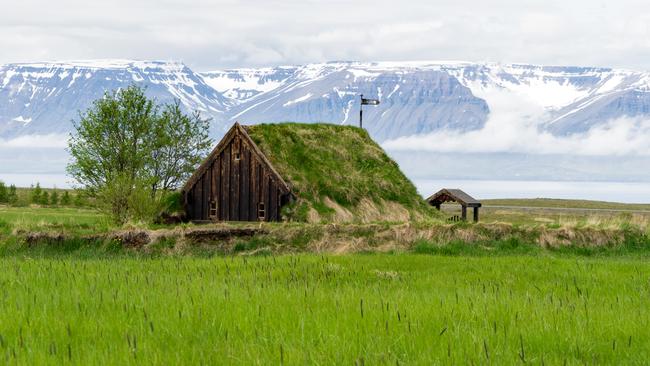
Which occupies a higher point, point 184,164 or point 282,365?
point 184,164

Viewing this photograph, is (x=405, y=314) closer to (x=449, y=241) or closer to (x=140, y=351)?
(x=140, y=351)

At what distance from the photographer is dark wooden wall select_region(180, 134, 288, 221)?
4081 cm

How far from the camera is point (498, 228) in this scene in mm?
32938

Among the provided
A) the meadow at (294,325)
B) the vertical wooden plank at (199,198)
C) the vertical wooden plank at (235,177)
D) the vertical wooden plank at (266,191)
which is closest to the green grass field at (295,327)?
the meadow at (294,325)

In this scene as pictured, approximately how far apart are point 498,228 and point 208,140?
1701 inches

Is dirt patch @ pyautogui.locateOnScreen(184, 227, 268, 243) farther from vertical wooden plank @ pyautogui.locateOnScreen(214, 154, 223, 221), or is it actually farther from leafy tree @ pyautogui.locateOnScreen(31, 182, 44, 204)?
leafy tree @ pyautogui.locateOnScreen(31, 182, 44, 204)

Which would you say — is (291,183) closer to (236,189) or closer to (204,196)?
(236,189)

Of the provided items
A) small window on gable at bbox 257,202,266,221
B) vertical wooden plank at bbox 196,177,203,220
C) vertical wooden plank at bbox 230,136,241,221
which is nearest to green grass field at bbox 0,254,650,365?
small window on gable at bbox 257,202,266,221

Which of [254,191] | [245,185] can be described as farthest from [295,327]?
[245,185]

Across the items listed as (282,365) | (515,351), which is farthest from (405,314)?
(282,365)

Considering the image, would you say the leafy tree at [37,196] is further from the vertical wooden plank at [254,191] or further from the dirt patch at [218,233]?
the dirt patch at [218,233]

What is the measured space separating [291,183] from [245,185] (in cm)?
274

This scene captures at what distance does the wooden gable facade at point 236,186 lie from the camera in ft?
134

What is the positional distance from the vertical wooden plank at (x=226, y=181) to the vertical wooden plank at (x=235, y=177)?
23 centimetres
